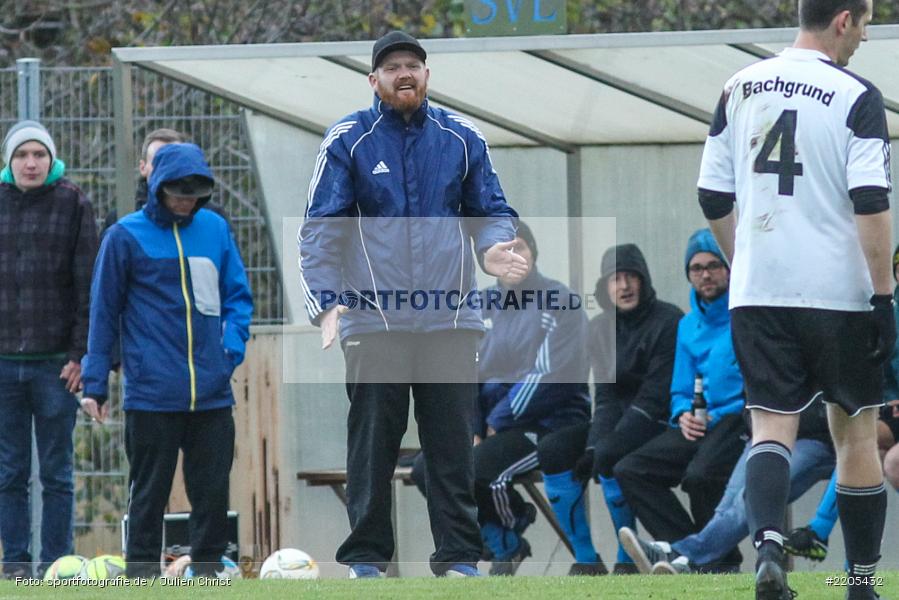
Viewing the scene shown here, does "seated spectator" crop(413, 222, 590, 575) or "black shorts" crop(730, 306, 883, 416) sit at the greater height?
"black shorts" crop(730, 306, 883, 416)

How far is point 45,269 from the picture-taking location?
→ 801 centimetres

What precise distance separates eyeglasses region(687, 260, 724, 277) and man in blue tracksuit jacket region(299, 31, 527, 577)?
2.08 meters

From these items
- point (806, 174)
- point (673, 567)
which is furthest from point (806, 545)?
point (806, 174)

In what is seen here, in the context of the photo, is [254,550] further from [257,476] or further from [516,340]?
[516,340]

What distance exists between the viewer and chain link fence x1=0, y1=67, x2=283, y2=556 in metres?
9.03

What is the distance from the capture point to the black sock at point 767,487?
4.55m

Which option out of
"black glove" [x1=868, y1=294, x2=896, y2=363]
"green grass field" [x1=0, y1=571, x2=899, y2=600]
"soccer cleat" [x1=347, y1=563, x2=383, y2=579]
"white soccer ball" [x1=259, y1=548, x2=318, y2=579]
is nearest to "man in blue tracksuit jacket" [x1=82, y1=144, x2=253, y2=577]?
"white soccer ball" [x1=259, y1=548, x2=318, y2=579]

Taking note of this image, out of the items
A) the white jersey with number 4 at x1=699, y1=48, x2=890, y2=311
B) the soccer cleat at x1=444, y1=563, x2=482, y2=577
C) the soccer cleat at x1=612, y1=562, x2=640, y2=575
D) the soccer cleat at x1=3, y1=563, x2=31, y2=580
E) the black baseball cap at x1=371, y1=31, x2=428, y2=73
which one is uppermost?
the black baseball cap at x1=371, y1=31, x2=428, y2=73

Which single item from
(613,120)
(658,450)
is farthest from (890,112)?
(658,450)

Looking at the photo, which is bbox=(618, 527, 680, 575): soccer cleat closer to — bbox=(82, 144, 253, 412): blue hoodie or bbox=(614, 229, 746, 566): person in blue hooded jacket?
bbox=(614, 229, 746, 566): person in blue hooded jacket

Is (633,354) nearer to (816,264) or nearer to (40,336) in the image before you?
(40,336)

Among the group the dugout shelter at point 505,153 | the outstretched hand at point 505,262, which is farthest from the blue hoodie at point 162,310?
the outstretched hand at point 505,262

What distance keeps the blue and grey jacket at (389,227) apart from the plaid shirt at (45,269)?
2.47m

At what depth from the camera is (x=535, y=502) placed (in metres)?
8.66
